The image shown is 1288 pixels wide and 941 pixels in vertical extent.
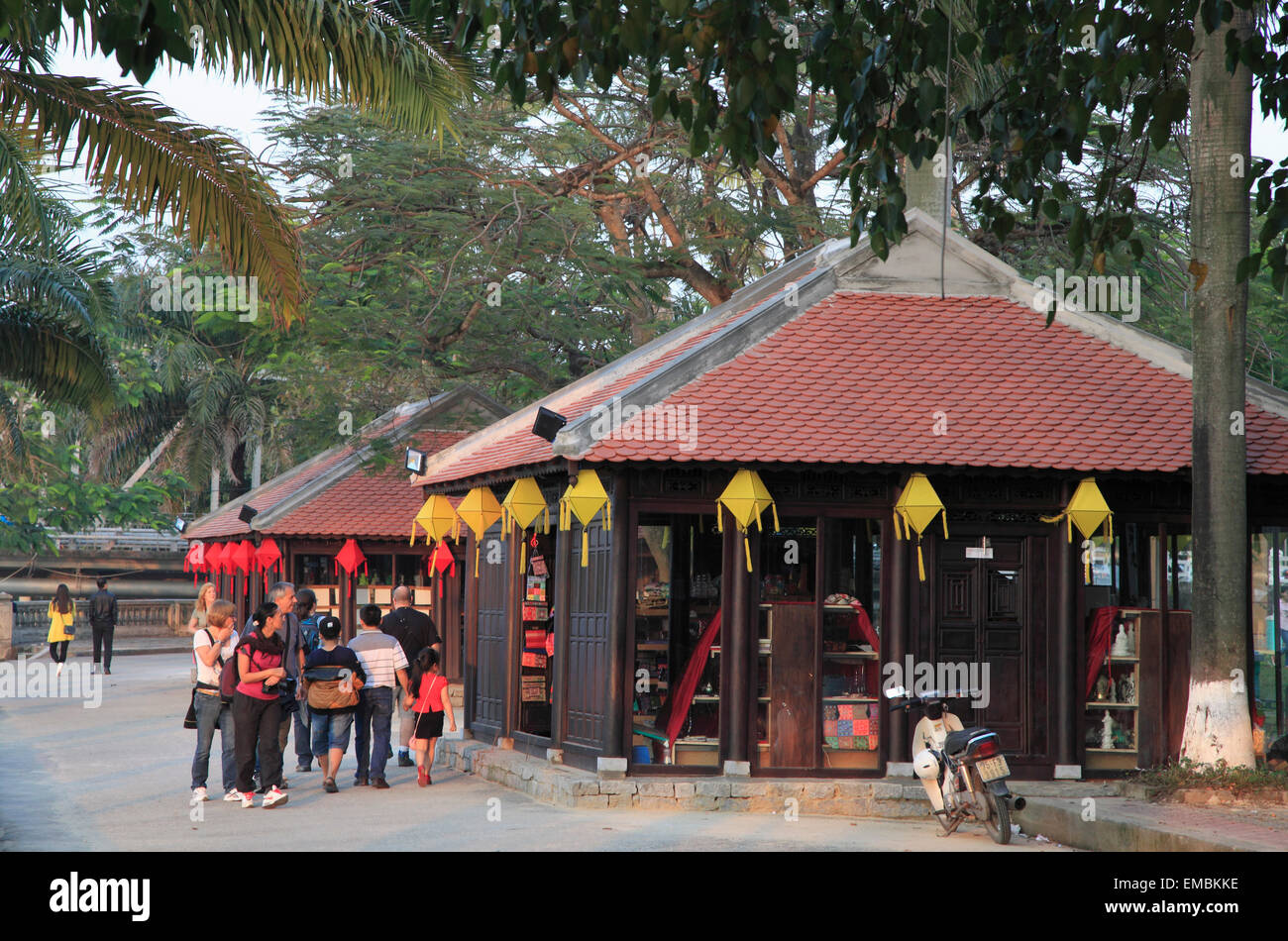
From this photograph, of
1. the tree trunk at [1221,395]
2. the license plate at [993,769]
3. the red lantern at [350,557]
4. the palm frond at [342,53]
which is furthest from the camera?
the red lantern at [350,557]

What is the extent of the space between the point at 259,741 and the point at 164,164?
5.12 meters

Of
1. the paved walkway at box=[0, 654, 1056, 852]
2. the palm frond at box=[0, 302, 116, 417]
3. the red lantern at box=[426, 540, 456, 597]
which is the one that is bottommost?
the paved walkway at box=[0, 654, 1056, 852]

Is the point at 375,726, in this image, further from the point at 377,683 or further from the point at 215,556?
the point at 215,556

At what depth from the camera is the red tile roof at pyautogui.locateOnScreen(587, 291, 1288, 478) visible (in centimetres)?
1241

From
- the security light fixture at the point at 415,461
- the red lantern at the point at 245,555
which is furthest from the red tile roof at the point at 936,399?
the red lantern at the point at 245,555

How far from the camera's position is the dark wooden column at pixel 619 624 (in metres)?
12.5

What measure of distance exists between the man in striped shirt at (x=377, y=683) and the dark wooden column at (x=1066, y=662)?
6156mm

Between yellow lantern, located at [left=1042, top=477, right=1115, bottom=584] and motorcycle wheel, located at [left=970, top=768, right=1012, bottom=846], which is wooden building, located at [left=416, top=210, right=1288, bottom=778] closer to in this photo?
yellow lantern, located at [left=1042, top=477, right=1115, bottom=584]

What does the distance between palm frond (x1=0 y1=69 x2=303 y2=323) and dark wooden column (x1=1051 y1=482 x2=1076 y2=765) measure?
7.30 metres

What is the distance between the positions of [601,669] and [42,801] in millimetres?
5137

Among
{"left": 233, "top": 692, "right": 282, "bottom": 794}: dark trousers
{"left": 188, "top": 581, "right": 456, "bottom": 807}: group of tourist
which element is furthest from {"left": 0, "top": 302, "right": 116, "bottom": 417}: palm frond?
{"left": 233, "top": 692, "right": 282, "bottom": 794}: dark trousers

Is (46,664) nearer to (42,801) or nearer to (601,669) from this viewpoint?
(42,801)

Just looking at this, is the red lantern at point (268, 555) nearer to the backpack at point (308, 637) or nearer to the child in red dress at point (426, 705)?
the backpack at point (308, 637)

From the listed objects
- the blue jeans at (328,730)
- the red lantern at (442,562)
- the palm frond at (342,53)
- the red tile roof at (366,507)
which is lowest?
the blue jeans at (328,730)
